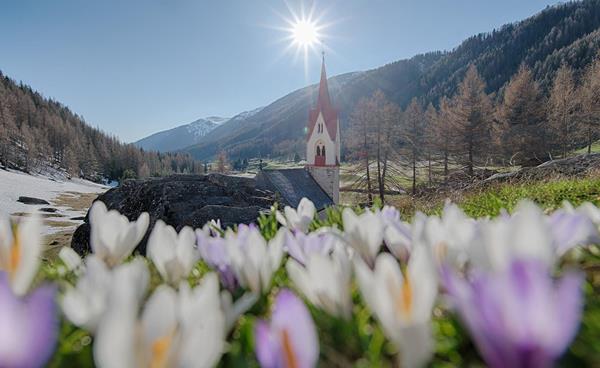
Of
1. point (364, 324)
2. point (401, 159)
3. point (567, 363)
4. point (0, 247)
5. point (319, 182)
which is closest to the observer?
point (567, 363)

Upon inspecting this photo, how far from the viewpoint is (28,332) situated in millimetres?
485

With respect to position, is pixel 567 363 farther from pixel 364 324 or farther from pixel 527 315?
pixel 364 324

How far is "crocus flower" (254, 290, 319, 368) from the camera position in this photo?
0.50 meters

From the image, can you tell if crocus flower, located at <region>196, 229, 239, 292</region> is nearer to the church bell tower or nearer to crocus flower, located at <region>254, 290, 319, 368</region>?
crocus flower, located at <region>254, 290, 319, 368</region>

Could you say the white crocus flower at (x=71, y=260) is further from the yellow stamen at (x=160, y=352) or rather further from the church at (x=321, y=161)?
the church at (x=321, y=161)

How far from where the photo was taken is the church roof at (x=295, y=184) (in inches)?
1201

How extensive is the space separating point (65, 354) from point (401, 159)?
4470 centimetres

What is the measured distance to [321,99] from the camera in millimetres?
38656

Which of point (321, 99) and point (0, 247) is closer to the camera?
point (0, 247)

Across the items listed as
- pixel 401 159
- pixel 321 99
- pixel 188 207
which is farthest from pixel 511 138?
pixel 188 207

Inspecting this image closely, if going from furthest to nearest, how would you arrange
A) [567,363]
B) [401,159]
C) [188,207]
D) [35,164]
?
[35,164]
[401,159]
[188,207]
[567,363]

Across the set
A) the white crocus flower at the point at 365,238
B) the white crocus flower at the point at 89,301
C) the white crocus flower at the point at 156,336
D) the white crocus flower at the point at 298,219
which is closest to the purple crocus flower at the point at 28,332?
the white crocus flower at the point at 156,336

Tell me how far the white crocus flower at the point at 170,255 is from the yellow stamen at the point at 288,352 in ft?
2.05

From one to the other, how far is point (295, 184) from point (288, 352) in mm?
33339
